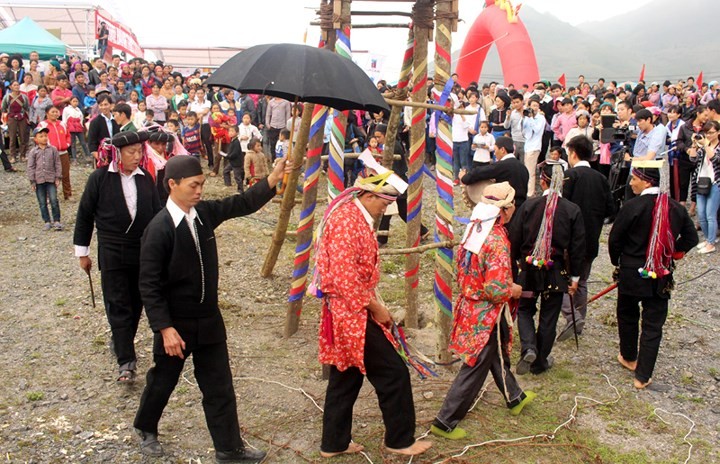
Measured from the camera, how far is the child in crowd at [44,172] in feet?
34.7

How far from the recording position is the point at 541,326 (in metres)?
5.79

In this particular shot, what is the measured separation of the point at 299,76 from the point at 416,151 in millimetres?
2114

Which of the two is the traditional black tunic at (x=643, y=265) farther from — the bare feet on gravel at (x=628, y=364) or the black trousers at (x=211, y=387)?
the black trousers at (x=211, y=387)

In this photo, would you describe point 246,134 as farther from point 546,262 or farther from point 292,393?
point 546,262

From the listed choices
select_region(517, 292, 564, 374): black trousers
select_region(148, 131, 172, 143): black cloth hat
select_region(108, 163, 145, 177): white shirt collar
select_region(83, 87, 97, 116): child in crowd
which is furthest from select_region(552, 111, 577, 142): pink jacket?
select_region(83, 87, 97, 116): child in crowd

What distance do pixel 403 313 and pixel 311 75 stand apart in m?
3.47

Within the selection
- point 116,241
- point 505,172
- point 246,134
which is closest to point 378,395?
point 116,241

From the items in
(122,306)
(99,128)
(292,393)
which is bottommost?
(292,393)

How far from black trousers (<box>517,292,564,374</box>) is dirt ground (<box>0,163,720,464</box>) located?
0.21m

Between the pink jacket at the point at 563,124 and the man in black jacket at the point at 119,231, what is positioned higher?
the pink jacket at the point at 563,124

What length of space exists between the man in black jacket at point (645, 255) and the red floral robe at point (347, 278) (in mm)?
2730

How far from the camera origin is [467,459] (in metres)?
4.41

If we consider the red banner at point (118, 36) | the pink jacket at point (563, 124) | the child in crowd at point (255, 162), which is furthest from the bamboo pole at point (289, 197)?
the red banner at point (118, 36)

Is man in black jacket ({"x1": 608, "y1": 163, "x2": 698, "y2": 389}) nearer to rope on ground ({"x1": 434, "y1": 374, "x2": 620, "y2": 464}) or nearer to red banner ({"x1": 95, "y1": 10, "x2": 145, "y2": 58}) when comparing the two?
rope on ground ({"x1": 434, "y1": 374, "x2": 620, "y2": 464})
